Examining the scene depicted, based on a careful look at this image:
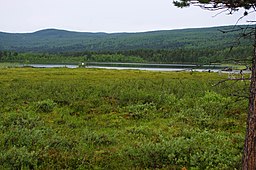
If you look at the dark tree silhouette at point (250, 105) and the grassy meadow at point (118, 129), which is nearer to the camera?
the dark tree silhouette at point (250, 105)

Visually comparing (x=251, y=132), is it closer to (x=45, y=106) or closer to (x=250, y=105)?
(x=250, y=105)

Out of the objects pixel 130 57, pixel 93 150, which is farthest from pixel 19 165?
pixel 130 57

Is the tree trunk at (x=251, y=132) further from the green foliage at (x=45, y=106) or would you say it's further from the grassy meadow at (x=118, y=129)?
the green foliage at (x=45, y=106)

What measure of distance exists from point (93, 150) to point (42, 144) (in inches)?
64.3

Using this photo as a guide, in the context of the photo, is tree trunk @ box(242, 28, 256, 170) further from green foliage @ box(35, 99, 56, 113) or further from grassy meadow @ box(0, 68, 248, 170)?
green foliage @ box(35, 99, 56, 113)

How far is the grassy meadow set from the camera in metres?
9.34

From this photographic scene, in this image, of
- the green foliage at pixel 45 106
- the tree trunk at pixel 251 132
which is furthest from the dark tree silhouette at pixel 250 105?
the green foliage at pixel 45 106

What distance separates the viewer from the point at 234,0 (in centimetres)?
633

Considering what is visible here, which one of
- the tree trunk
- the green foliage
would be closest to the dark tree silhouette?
the tree trunk

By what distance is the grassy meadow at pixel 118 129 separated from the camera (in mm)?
9344

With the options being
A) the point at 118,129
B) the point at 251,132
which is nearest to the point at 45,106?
the point at 118,129

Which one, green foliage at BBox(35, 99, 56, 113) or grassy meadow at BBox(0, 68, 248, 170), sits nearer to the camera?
grassy meadow at BBox(0, 68, 248, 170)

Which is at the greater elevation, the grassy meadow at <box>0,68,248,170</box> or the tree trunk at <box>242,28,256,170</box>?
the tree trunk at <box>242,28,256,170</box>

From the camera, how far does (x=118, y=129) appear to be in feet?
46.2
